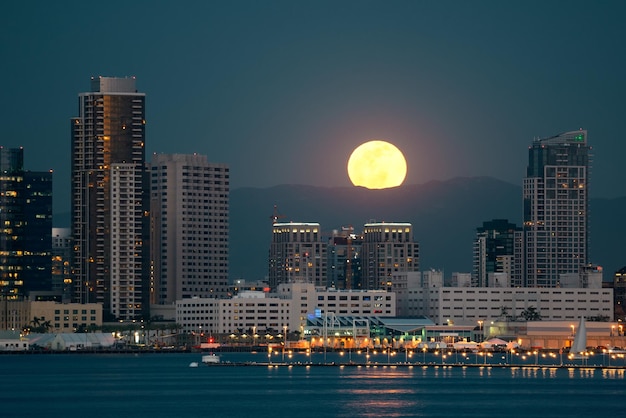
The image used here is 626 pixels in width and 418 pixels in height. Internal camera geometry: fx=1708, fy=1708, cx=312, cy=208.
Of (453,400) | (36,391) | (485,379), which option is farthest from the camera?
(485,379)

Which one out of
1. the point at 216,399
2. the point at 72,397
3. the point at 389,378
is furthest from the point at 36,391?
the point at 389,378

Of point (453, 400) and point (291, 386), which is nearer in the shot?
point (453, 400)

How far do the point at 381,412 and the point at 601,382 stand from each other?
4553cm

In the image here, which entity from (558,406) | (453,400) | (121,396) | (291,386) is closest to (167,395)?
(121,396)

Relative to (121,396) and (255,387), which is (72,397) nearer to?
(121,396)

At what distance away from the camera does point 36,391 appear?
598 ft

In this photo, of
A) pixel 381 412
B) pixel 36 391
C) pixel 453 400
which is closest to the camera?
pixel 381 412

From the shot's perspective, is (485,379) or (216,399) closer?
(216,399)

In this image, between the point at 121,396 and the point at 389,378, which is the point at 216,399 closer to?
the point at 121,396

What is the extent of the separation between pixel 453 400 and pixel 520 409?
12117 millimetres

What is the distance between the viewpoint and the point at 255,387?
18338 centimetres

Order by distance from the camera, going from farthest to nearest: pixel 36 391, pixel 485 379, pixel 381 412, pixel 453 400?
pixel 485 379 < pixel 36 391 < pixel 453 400 < pixel 381 412

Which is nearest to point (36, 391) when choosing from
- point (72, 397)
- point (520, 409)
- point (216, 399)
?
point (72, 397)

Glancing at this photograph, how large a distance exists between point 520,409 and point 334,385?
35.6m
